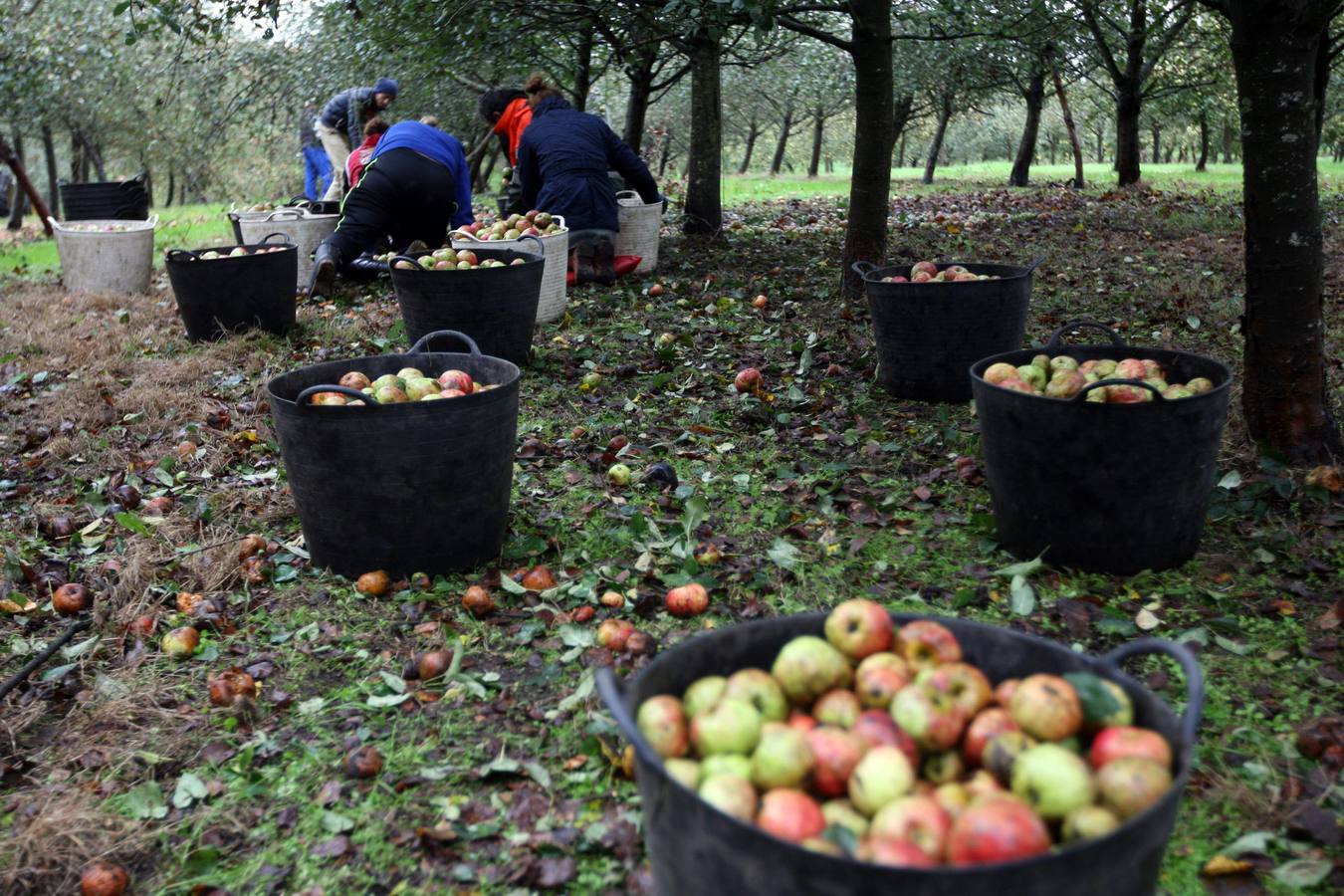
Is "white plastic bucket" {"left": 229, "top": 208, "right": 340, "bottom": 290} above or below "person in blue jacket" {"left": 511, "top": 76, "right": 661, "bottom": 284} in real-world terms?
below

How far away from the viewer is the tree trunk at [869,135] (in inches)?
302

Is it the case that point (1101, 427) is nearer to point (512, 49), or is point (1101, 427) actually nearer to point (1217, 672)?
point (1217, 672)

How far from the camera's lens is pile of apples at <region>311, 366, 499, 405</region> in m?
4.07

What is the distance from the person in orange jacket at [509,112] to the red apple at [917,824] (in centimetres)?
923

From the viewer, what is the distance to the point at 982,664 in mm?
2158

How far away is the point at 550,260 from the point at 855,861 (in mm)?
7155

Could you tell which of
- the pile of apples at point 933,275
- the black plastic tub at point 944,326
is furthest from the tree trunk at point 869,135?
the black plastic tub at point 944,326

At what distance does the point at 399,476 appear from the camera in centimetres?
381

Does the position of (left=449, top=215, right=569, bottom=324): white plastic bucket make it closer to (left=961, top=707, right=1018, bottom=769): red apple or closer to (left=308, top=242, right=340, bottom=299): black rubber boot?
(left=308, top=242, right=340, bottom=299): black rubber boot

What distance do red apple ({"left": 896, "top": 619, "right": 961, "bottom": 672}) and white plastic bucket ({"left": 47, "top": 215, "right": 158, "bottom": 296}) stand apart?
1102 cm

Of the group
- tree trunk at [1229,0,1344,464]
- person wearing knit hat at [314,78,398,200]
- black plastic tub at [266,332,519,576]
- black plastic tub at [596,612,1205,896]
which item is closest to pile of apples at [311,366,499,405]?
black plastic tub at [266,332,519,576]

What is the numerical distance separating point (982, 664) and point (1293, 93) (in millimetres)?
3414

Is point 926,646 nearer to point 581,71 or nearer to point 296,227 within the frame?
point 296,227

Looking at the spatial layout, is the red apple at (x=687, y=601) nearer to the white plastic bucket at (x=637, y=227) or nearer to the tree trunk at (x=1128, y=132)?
the white plastic bucket at (x=637, y=227)
